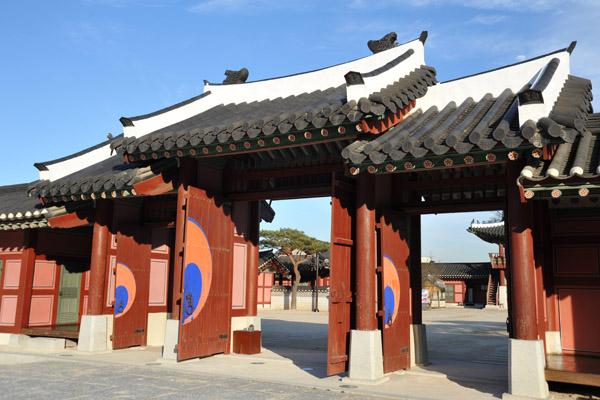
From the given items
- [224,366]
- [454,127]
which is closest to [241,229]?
[224,366]

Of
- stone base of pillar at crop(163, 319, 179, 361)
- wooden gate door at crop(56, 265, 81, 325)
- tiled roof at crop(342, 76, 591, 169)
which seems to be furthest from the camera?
wooden gate door at crop(56, 265, 81, 325)

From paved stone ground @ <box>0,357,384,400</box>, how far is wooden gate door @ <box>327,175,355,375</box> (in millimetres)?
983

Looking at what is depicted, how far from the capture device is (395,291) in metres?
9.78

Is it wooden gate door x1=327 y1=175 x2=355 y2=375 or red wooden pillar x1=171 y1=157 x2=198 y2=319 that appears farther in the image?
red wooden pillar x1=171 y1=157 x2=198 y2=319

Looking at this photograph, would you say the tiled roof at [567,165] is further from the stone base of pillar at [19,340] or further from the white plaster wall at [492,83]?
the stone base of pillar at [19,340]

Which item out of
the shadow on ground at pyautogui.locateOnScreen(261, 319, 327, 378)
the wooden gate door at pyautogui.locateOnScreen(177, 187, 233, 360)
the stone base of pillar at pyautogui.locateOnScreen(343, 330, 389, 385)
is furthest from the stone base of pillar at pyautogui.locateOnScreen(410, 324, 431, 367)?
the wooden gate door at pyautogui.locateOnScreen(177, 187, 233, 360)

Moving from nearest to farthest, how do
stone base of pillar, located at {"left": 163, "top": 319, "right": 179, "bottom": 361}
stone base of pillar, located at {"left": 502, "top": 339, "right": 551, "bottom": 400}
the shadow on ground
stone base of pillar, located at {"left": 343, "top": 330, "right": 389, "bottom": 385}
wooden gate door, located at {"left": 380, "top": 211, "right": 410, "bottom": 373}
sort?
1. stone base of pillar, located at {"left": 502, "top": 339, "right": 551, "bottom": 400}
2. stone base of pillar, located at {"left": 343, "top": 330, "right": 389, "bottom": 385}
3. wooden gate door, located at {"left": 380, "top": 211, "right": 410, "bottom": 373}
4. the shadow on ground
5. stone base of pillar, located at {"left": 163, "top": 319, "right": 179, "bottom": 361}

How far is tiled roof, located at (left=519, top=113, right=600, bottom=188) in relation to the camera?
678cm

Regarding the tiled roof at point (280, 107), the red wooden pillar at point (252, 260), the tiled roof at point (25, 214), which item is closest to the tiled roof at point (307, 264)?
the tiled roof at point (25, 214)

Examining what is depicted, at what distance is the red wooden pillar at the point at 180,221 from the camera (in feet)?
35.0

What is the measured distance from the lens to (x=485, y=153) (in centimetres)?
752

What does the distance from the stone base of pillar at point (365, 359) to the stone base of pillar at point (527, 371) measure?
210cm

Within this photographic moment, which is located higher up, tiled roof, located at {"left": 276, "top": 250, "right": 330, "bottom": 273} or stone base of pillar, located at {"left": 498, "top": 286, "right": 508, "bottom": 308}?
tiled roof, located at {"left": 276, "top": 250, "right": 330, "bottom": 273}

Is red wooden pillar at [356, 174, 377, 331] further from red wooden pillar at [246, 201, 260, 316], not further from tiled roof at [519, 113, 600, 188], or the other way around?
red wooden pillar at [246, 201, 260, 316]
